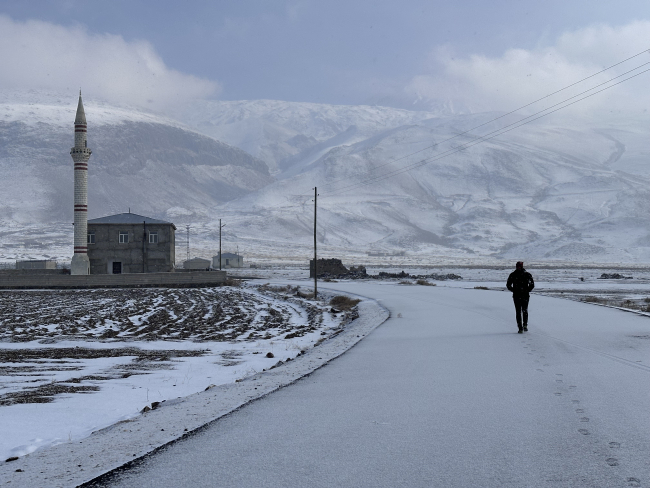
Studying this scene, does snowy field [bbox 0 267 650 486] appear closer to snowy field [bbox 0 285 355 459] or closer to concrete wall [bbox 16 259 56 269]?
snowy field [bbox 0 285 355 459]

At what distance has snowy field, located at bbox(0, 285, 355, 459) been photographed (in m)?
8.18

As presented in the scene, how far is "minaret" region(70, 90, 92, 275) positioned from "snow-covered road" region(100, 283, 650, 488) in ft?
197

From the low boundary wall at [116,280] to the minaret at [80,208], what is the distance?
444 inches

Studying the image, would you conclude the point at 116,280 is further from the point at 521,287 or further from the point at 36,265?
the point at 521,287

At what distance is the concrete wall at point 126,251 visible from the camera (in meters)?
71.0

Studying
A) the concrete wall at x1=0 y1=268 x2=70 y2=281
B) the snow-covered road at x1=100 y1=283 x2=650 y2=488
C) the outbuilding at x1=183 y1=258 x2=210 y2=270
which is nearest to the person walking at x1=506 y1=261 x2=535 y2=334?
the snow-covered road at x1=100 y1=283 x2=650 y2=488

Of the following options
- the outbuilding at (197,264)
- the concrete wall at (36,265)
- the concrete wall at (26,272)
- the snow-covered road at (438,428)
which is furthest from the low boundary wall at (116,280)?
the snow-covered road at (438,428)

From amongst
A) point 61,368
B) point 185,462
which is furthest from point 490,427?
point 61,368

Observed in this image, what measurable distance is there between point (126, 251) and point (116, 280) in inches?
659

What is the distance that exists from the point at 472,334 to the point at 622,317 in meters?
6.99

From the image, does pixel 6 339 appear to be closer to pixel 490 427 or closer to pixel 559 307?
pixel 490 427

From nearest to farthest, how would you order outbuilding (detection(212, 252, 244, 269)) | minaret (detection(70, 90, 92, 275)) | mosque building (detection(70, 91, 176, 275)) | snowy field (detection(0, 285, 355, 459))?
snowy field (detection(0, 285, 355, 459)) → minaret (detection(70, 90, 92, 275)) → mosque building (detection(70, 91, 176, 275)) → outbuilding (detection(212, 252, 244, 269))

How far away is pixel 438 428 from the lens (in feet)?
21.4

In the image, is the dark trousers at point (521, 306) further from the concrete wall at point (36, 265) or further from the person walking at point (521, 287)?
the concrete wall at point (36, 265)
